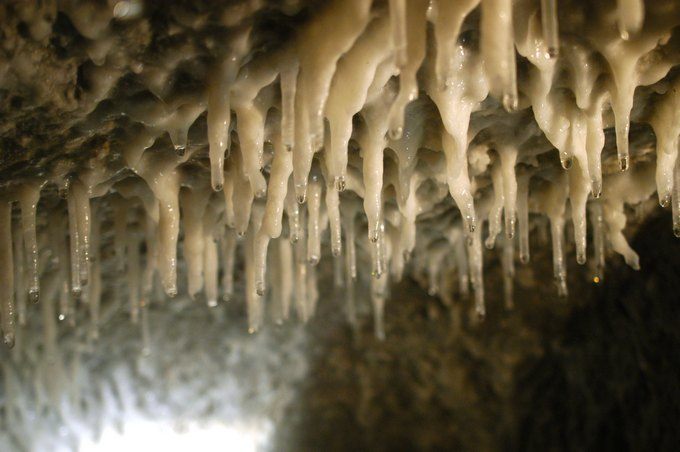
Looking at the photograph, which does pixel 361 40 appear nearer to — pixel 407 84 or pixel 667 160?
pixel 407 84

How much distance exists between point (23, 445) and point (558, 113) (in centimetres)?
281

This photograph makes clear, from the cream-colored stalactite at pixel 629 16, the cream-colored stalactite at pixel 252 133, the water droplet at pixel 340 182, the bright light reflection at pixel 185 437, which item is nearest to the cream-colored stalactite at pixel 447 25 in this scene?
the cream-colored stalactite at pixel 629 16

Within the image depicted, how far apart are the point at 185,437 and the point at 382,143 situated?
2695 millimetres

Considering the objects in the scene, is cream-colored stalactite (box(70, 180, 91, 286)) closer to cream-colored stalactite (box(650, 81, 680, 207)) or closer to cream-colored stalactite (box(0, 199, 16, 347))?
cream-colored stalactite (box(0, 199, 16, 347))

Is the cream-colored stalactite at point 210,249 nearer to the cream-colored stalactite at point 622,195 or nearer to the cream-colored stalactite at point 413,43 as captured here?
the cream-colored stalactite at point 413,43

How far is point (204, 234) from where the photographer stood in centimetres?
257

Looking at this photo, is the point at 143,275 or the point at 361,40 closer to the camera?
the point at 361,40

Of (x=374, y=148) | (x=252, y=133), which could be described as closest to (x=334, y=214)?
(x=374, y=148)

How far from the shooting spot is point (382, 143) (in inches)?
72.1

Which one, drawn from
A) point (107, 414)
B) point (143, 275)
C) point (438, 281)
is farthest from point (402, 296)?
point (107, 414)

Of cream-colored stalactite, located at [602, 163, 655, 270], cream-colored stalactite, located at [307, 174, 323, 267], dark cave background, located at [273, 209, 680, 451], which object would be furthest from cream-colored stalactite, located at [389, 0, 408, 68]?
dark cave background, located at [273, 209, 680, 451]

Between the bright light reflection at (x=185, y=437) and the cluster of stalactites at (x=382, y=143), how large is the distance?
1.24m

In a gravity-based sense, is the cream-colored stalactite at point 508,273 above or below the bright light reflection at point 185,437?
above

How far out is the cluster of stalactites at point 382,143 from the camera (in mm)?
1487
